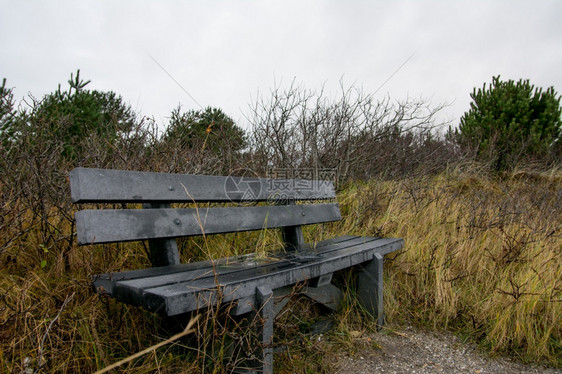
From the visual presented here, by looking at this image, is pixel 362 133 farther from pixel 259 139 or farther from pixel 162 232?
pixel 162 232

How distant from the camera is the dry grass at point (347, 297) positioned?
1723 mm

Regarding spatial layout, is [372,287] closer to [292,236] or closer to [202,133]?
[292,236]

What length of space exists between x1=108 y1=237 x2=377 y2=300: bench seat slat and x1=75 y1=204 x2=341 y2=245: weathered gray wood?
0.19m

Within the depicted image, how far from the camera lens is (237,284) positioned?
1604 mm

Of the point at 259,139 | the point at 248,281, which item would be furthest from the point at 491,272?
the point at 259,139

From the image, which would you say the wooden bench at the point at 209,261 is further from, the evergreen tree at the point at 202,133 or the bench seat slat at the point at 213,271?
the evergreen tree at the point at 202,133

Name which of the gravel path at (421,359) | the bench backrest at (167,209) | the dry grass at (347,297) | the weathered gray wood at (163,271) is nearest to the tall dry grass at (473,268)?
the dry grass at (347,297)

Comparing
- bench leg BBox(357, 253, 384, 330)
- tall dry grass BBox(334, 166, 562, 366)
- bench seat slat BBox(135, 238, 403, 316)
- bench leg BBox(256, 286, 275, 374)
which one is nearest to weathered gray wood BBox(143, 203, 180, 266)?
bench seat slat BBox(135, 238, 403, 316)

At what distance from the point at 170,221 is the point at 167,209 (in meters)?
0.06

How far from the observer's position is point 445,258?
3.15 meters

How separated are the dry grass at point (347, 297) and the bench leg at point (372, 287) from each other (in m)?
0.08

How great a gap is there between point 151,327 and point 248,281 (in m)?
0.71

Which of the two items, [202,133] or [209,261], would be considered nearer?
[209,261]

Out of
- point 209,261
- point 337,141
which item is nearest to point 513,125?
point 337,141
